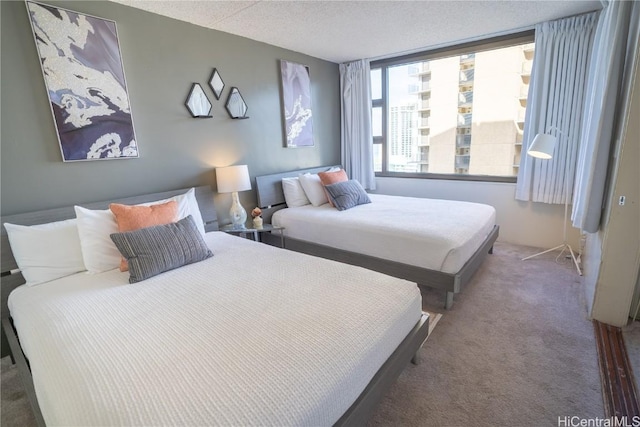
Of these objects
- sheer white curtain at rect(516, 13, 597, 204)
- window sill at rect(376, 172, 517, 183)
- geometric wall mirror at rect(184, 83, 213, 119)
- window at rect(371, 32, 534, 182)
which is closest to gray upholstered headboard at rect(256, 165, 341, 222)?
geometric wall mirror at rect(184, 83, 213, 119)

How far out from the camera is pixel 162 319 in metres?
1.35

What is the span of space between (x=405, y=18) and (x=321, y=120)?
1.77m

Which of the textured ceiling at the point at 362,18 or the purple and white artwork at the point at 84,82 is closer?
the purple and white artwork at the point at 84,82

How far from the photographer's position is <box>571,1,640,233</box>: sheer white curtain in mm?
1945

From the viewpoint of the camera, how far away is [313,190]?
11.6ft

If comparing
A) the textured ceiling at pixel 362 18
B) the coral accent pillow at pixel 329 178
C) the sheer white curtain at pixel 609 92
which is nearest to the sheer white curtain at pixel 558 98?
the textured ceiling at pixel 362 18

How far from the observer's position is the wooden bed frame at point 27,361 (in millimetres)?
1187

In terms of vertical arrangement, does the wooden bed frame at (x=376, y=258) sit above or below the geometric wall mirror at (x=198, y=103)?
below

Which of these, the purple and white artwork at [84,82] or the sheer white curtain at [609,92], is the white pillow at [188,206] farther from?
the sheer white curtain at [609,92]

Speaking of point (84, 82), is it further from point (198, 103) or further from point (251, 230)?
point (251, 230)

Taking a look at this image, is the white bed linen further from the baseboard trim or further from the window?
the window

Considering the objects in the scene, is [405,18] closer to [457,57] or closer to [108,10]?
[457,57]

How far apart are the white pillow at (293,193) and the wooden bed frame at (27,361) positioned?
3.14 ft

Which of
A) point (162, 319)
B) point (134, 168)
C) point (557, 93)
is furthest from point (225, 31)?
point (557, 93)
